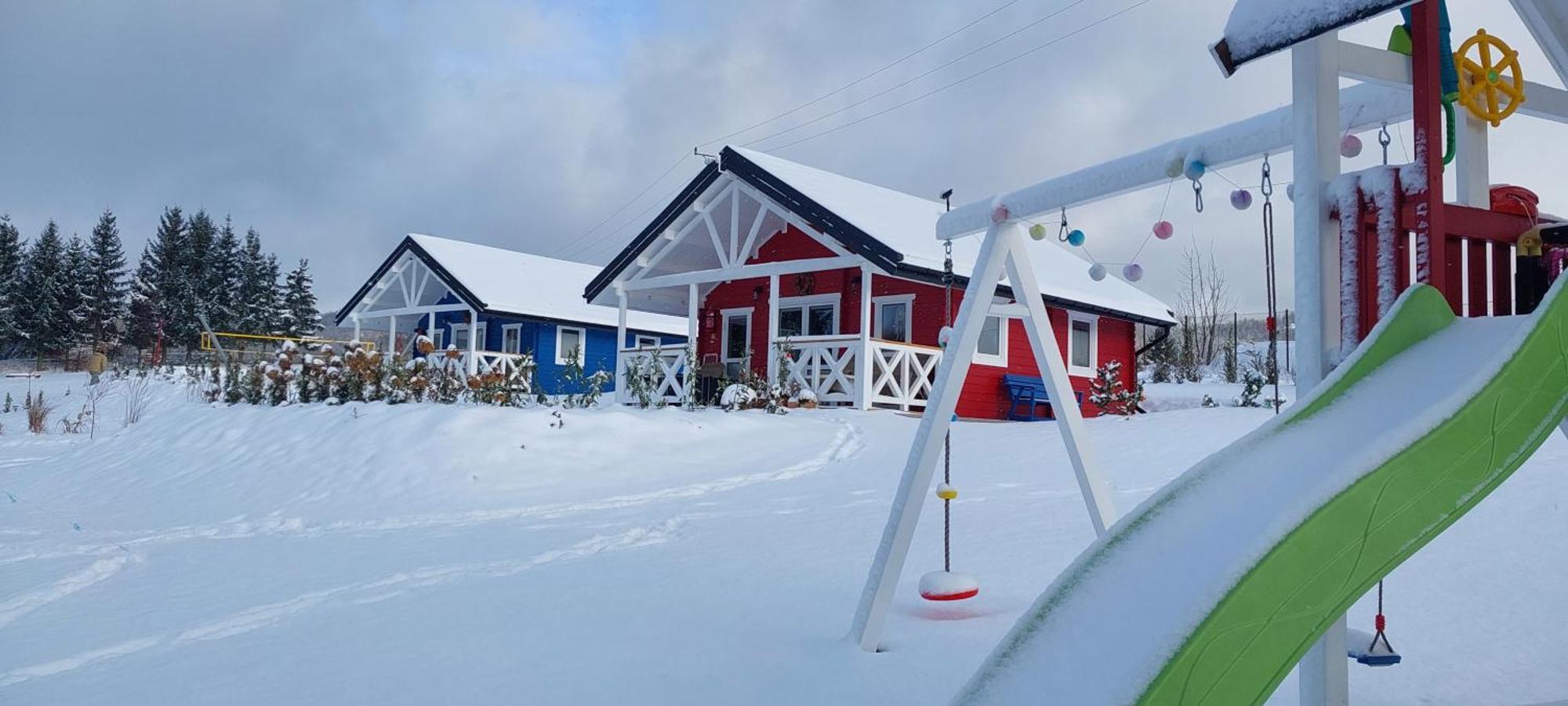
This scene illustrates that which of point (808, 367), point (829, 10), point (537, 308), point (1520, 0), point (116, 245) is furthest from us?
point (116, 245)

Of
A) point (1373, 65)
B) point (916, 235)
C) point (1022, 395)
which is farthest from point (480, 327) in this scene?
point (1373, 65)

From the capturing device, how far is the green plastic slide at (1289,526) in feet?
4.18

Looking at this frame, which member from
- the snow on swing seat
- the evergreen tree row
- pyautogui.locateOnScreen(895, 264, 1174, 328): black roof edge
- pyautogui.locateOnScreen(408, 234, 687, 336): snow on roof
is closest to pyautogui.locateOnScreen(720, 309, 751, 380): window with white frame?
pyautogui.locateOnScreen(895, 264, 1174, 328): black roof edge

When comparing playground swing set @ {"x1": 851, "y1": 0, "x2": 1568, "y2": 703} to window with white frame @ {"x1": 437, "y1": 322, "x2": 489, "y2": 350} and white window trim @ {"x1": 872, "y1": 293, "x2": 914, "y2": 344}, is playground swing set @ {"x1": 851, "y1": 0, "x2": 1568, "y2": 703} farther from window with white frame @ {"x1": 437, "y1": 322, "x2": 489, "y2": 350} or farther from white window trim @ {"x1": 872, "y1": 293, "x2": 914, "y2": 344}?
window with white frame @ {"x1": 437, "y1": 322, "x2": 489, "y2": 350}

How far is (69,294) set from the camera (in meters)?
39.3

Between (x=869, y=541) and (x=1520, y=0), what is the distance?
4035mm

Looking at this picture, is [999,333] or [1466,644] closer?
[1466,644]

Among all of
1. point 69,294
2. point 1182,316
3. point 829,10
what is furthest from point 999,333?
point 69,294

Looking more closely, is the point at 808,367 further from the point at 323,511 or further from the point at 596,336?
the point at 596,336

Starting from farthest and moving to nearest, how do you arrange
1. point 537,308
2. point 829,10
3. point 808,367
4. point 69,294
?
point 69,294
point 537,308
point 829,10
point 808,367

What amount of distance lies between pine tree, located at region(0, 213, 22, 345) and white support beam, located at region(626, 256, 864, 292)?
35.1 metres

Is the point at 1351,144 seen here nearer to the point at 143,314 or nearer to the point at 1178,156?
the point at 1178,156

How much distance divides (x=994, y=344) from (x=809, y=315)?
130 inches

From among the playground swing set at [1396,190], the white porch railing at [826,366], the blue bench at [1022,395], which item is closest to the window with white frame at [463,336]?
the white porch railing at [826,366]
